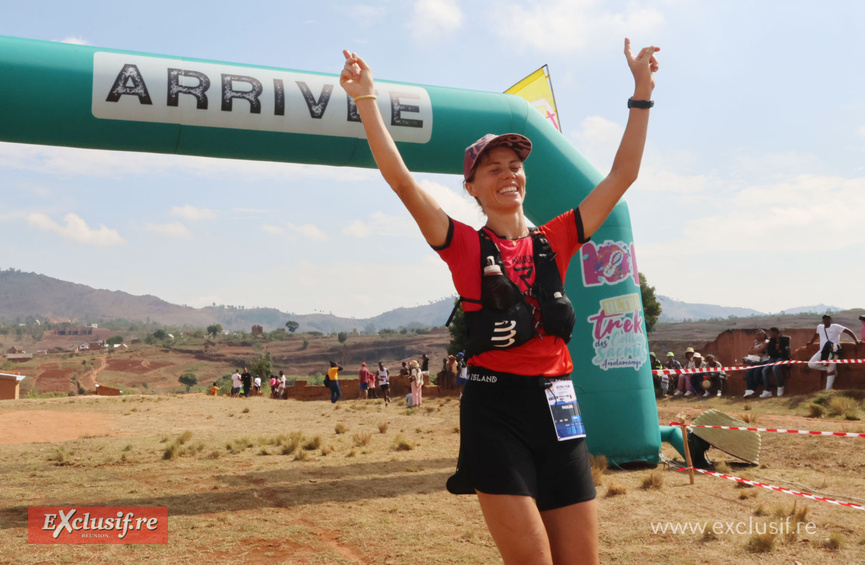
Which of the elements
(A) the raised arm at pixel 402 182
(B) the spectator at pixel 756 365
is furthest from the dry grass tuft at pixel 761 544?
(B) the spectator at pixel 756 365

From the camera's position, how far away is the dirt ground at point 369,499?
459 cm

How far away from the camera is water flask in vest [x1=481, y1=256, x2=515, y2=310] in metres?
2.05

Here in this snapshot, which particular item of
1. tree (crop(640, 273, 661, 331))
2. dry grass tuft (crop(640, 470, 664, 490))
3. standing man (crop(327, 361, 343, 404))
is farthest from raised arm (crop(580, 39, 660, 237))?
tree (crop(640, 273, 661, 331))

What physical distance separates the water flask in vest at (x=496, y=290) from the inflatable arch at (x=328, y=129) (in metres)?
5.21

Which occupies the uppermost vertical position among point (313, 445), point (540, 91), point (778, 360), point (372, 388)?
point (540, 91)

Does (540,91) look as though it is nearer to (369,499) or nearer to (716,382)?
(369,499)

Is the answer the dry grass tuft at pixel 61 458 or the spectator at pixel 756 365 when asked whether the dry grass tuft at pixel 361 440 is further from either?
the spectator at pixel 756 365

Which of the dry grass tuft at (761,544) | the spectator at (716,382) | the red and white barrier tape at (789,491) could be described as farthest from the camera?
the spectator at (716,382)

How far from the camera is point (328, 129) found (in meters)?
6.90

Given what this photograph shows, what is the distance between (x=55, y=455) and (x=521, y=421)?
9.54 meters

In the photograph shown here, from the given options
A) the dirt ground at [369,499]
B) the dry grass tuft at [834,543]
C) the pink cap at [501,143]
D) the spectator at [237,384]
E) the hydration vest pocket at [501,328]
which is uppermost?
the pink cap at [501,143]

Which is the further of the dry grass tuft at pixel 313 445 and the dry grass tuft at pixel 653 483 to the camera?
the dry grass tuft at pixel 313 445

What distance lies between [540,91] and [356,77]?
7.68 metres

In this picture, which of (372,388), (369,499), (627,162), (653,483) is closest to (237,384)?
(372,388)
